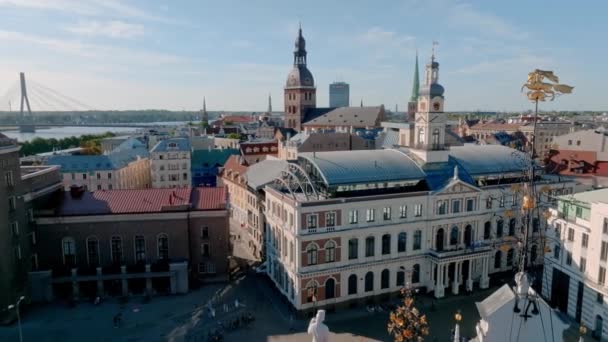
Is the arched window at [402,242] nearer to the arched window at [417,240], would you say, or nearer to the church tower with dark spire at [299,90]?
the arched window at [417,240]

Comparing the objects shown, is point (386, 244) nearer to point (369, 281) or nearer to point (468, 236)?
point (369, 281)

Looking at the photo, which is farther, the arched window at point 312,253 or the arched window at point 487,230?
the arched window at point 487,230

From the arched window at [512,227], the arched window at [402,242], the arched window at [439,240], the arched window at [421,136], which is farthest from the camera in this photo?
the arched window at [512,227]

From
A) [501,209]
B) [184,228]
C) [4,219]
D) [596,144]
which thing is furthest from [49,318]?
[596,144]

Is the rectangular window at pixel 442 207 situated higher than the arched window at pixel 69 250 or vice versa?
the rectangular window at pixel 442 207

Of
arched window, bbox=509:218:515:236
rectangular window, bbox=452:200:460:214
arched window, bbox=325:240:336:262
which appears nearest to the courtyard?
arched window, bbox=325:240:336:262

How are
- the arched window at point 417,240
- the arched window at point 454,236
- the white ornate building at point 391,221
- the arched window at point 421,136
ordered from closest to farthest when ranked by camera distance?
the white ornate building at point 391,221 → the arched window at point 417,240 → the arched window at point 454,236 → the arched window at point 421,136

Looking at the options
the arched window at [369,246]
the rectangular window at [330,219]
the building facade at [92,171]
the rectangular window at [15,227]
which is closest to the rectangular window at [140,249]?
the rectangular window at [15,227]

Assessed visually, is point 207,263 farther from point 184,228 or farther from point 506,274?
point 506,274
